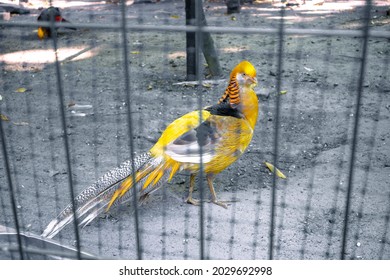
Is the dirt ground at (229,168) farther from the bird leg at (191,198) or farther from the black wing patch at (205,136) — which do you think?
the black wing patch at (205,136)

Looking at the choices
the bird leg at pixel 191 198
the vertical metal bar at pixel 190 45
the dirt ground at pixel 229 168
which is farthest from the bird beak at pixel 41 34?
the bird leg at pixel 191 198

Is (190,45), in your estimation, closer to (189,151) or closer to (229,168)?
(229,168)

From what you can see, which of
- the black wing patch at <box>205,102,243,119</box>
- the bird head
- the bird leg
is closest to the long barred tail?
the bird leg

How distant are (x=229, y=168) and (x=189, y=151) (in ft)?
2.47

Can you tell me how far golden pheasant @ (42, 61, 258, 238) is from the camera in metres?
3.13

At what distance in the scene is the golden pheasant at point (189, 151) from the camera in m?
3.13

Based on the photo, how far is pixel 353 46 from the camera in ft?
20.6

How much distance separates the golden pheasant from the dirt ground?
0.19 meters

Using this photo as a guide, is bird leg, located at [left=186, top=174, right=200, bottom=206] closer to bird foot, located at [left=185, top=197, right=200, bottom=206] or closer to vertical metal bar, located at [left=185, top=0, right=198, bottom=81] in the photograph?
bird foot, located at [left=185, top=197, right=200, bottom=206]

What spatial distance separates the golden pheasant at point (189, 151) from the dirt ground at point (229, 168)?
19 cm

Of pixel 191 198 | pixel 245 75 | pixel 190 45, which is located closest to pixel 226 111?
pixel 245 75

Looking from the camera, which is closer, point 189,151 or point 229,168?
point 189,151

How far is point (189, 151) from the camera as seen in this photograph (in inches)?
124
